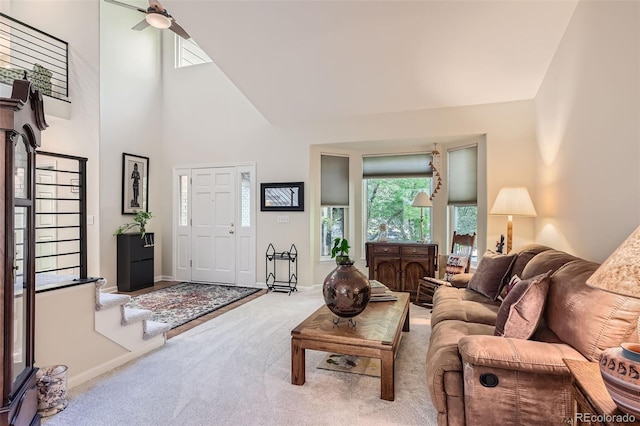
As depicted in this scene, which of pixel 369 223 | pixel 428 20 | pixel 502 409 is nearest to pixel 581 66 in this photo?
pixel 428 20

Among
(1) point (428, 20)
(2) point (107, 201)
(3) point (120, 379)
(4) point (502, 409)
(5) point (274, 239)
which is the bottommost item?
(3) point (120, 379)

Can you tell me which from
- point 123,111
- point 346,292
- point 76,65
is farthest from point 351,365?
point 76,65

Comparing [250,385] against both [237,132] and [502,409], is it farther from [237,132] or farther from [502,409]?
[237,132]

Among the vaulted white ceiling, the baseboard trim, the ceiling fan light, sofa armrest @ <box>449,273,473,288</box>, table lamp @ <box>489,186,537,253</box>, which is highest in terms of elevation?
the ceiling fan light

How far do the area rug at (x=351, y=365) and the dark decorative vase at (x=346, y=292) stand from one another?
0.50 metres

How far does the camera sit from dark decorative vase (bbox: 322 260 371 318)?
7.66 feet

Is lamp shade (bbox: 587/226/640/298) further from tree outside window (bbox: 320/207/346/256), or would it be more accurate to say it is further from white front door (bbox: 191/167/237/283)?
white front door (bbox: 191/167/237/283)

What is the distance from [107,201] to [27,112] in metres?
3.82

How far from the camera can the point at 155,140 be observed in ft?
19.8

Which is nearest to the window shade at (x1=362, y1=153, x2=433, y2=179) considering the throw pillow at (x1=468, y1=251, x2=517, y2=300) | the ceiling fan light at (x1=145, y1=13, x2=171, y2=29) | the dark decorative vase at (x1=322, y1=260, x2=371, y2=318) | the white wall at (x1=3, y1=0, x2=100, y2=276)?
the throw pillow at (x1=468, y1=251, x2=517, y2=300)

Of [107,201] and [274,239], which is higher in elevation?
[107,201]

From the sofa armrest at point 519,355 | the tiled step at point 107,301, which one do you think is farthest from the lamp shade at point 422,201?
the tiled step at point 107,301

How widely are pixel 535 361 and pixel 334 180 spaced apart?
13.8ft

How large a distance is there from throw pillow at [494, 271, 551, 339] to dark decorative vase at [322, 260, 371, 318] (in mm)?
873
